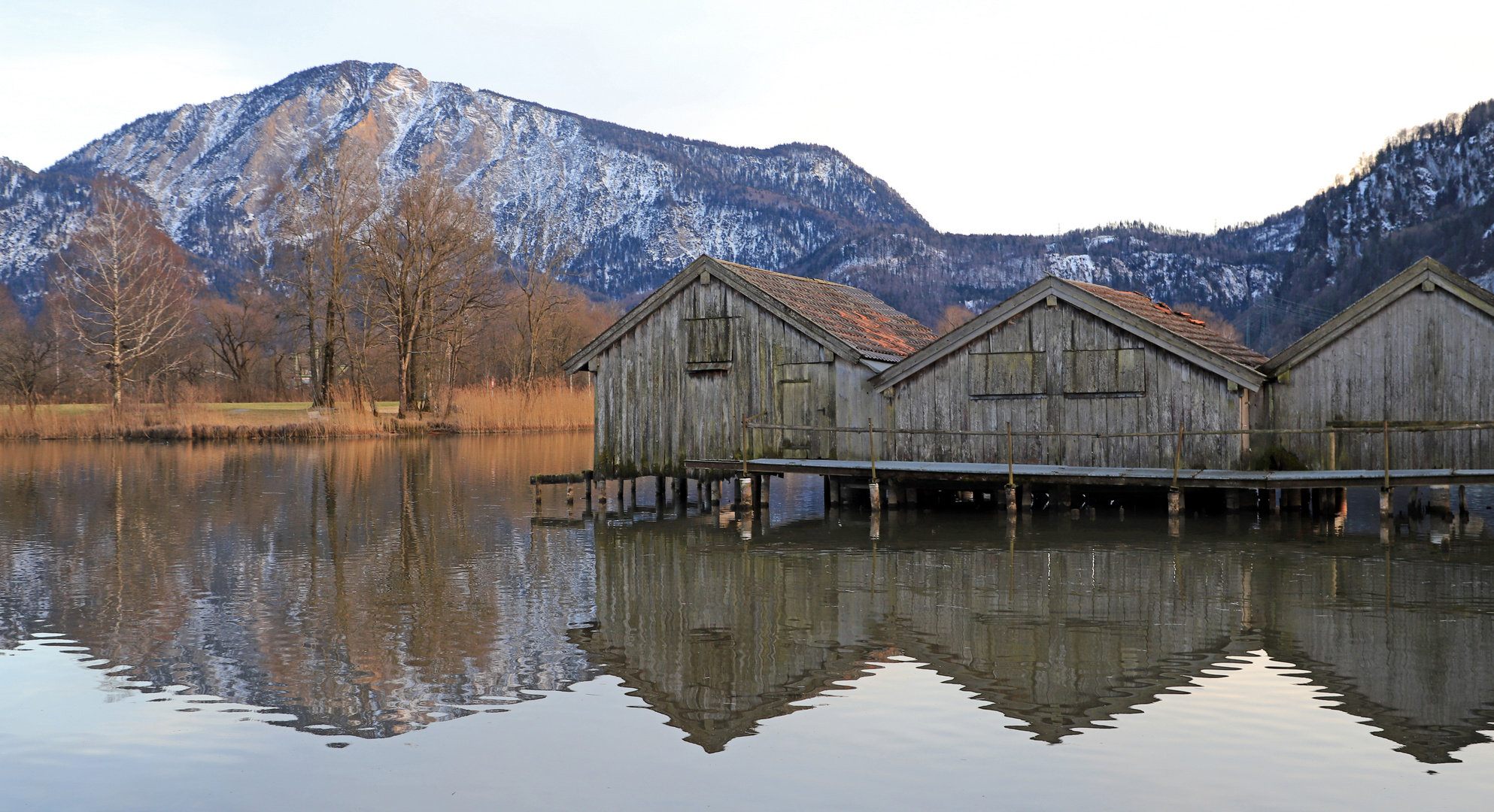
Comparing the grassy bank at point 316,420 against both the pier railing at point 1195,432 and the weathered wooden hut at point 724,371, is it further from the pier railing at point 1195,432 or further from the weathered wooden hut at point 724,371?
the pier railing at point 1195,432

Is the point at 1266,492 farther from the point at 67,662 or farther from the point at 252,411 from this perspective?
the point at 252,411

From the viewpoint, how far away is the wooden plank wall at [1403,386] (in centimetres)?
2180

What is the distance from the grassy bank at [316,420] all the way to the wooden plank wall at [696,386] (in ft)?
88.3

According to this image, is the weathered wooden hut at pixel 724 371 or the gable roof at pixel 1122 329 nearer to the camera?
the gable roof at pixel 1122 329

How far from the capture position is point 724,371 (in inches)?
1070

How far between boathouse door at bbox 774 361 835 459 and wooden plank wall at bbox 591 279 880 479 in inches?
1.5

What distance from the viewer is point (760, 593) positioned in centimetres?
1628

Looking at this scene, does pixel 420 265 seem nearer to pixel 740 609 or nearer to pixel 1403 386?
pixel 1403 386

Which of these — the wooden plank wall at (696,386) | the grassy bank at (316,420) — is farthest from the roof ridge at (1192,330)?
the grassy bank at (316,420)

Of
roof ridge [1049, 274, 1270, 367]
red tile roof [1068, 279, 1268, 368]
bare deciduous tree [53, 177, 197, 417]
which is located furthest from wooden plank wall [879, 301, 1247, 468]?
bare deciduous tree [53, 177, 197, 417]

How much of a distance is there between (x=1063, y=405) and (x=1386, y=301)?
6.33 meters

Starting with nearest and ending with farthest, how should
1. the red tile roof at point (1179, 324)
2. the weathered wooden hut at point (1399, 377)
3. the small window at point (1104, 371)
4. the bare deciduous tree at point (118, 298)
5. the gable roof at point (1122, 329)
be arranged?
the weathered wooden hut at point (1399, 377) < the gable roof at point (1122, 329) < the small window at point (1104, 371) < the red tile roof at point (1179, 324) < the bare deciduous tree at point (118, 298)

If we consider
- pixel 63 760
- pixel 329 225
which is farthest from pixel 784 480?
pixel 329 225

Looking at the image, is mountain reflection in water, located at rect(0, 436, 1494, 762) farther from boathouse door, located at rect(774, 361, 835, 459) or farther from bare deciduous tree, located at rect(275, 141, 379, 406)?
bare deciduous tree, located at rect(275, 141, 379, 406)
